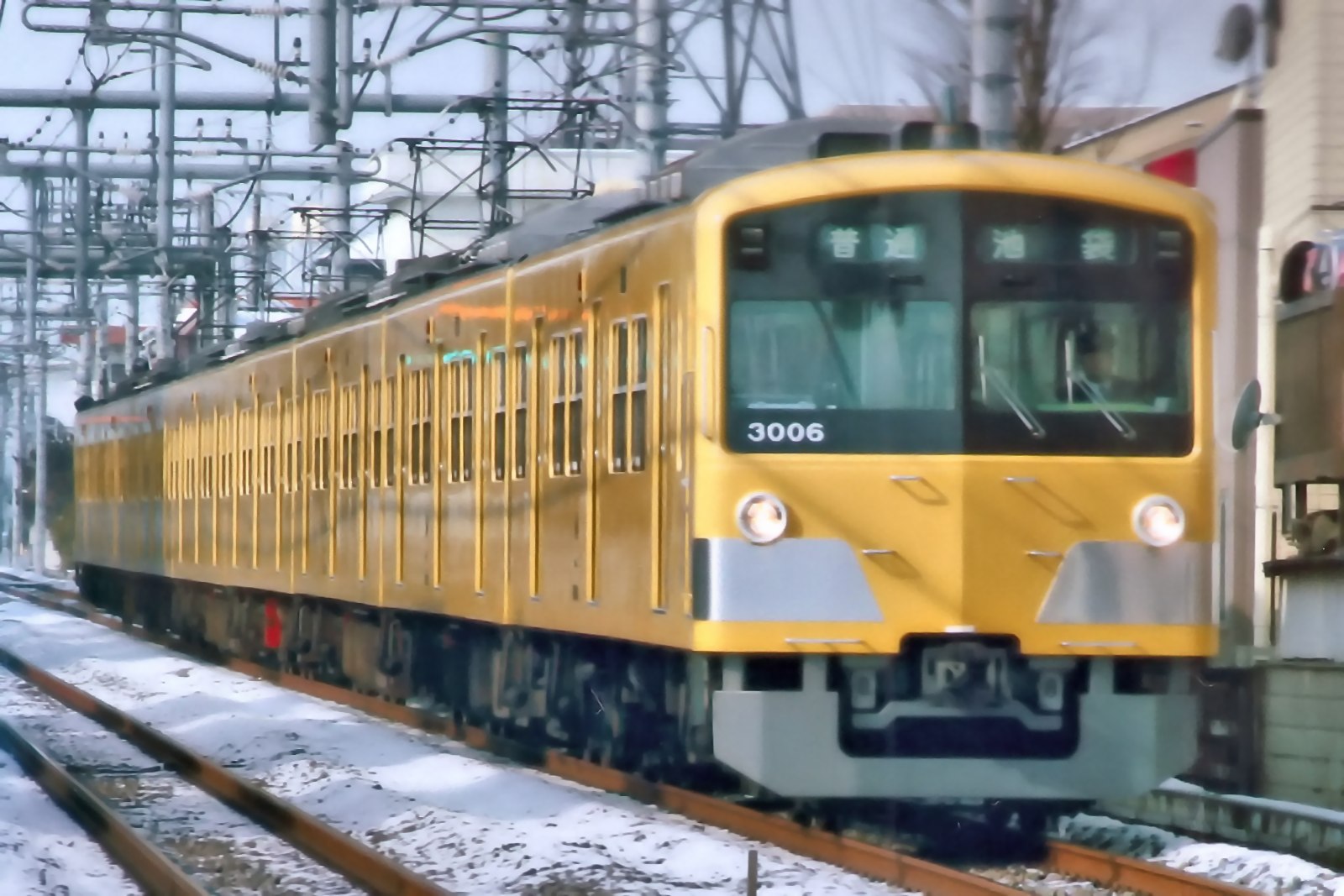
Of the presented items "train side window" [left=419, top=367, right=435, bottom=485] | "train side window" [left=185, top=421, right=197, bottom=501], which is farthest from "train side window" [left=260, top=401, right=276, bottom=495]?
"train side window" [left=419, top=367, right=435, bottom=485]

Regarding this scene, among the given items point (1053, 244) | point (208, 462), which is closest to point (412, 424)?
point (1053, 244)

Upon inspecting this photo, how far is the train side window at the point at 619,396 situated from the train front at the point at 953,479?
140 centimetres

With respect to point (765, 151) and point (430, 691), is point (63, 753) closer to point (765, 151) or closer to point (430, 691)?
point (430, 691)

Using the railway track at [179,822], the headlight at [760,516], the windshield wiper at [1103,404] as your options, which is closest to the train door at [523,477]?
the railway track at [179,822]

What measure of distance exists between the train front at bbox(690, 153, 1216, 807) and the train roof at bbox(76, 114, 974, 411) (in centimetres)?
48

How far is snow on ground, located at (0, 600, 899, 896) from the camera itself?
31.0ft

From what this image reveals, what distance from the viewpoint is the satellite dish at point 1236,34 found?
18047 millimetres

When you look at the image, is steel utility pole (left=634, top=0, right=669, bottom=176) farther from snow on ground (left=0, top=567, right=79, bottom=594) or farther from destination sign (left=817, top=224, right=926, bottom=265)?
snow on ground (left=0, top=567, right=79, bottom=594)

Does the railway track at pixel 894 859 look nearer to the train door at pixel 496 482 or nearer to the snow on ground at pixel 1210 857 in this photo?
the snow on ground at pixel 1210 857

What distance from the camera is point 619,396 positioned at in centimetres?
1181

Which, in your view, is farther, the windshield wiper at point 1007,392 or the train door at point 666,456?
the train door at point 666,456

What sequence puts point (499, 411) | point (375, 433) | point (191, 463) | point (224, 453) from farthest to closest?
point (191, 463)
point (224, 453)
point (375, 433)
point (499, 411)

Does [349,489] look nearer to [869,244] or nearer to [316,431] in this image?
[316,431]

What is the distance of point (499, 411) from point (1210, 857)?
17.9ft
